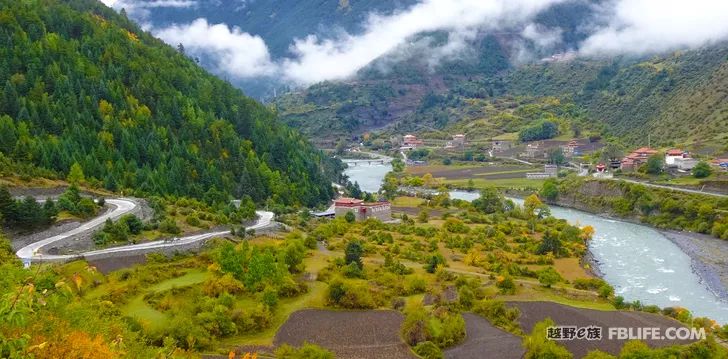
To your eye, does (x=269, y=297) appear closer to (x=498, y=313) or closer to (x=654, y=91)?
(x=498, y=313)

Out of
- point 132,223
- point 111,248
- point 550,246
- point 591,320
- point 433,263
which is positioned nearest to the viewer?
point 591,320

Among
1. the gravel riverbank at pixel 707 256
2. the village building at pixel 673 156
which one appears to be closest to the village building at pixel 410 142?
the village building at pixel 673 156

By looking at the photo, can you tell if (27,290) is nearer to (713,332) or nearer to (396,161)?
(713,332)

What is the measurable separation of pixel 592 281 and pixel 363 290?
44.7 feet

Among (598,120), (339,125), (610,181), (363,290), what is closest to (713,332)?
(363,290)

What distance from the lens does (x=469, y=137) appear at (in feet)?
394

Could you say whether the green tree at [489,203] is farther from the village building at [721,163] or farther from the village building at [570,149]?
the village building at [570,149]

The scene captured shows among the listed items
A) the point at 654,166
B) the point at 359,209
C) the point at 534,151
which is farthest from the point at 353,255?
the point at 534,151

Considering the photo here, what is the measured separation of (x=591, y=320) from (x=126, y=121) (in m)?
40.8

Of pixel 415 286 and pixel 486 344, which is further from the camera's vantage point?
pixel 415 286

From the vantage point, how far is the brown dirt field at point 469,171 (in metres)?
88.8

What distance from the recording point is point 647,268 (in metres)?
40.7

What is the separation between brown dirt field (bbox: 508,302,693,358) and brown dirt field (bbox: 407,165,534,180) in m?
60.0

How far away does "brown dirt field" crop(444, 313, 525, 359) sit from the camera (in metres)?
21.8
